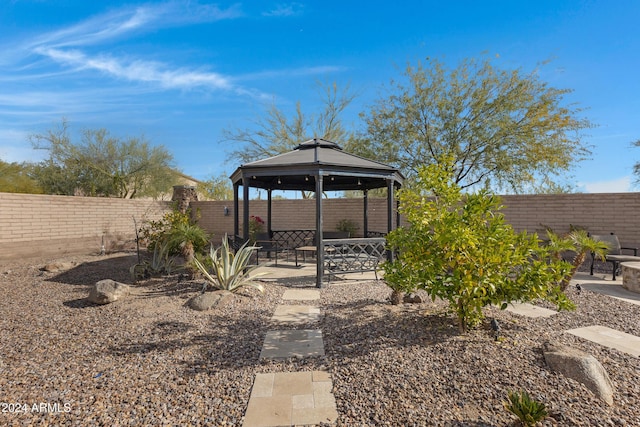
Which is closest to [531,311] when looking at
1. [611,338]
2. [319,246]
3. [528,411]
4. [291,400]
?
A: [611,338]

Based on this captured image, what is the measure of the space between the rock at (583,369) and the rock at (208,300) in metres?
3.71

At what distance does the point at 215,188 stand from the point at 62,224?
15.2 m

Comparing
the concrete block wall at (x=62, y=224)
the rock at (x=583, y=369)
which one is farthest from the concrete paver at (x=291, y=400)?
the concrete block wall at (x=62, y=224)

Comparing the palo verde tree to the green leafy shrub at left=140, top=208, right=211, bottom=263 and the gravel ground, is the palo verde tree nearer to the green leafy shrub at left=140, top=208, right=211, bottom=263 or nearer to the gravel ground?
the gravel ground

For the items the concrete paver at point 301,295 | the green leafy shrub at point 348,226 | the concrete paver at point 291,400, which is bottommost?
the concrete paver at point 291,400

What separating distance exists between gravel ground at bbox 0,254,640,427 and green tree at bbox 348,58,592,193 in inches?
327

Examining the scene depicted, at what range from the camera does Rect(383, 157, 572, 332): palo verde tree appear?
104 inches

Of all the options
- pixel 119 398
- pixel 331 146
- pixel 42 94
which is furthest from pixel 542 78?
pixel 42 94

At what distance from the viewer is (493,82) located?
37.0 ft

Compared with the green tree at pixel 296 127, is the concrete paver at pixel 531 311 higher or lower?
lower

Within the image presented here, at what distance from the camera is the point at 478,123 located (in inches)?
447

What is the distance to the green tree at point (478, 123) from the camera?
10859mm

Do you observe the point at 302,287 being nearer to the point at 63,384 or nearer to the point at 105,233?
the point at 63,384

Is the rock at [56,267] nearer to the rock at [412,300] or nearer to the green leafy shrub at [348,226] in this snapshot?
the rock at [412,300]
